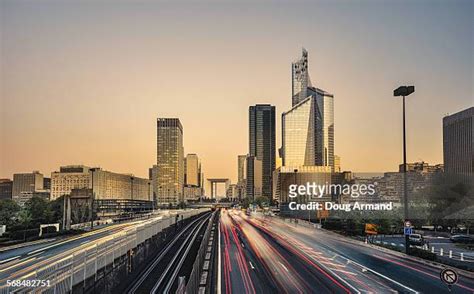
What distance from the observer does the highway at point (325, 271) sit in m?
31.3

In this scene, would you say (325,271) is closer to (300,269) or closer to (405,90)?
(300,269)

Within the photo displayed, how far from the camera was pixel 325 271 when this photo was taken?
127 ft

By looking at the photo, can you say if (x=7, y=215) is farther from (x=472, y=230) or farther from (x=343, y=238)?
(x=472, y=230)

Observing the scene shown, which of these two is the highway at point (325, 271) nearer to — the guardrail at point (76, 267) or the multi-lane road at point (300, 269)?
the multi-lane road at point (300, 269)

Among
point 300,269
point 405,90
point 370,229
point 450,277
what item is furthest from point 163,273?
point 370,229

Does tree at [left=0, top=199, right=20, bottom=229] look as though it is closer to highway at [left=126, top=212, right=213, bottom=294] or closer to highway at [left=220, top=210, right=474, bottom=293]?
highway at [left=126, top=212, right=213, bottom=294]

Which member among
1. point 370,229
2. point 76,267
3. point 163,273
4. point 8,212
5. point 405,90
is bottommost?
point 370,229

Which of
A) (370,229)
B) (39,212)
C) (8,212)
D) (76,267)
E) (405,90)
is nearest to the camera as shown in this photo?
(76,267)

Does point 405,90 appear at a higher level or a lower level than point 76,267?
higher

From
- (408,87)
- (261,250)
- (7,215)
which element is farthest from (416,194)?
(7,215)

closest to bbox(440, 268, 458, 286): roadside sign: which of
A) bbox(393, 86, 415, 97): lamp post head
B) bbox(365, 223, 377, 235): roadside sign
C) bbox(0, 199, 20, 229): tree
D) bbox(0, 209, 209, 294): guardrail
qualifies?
bbox(0, 209, 209, 294): guardrail

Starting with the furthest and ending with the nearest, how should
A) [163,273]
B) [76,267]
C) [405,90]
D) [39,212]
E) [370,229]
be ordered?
[39,212], [370,229], [405,90], [163,273], [76,267]

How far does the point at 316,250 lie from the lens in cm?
5475

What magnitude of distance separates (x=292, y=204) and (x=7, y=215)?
292 feet
